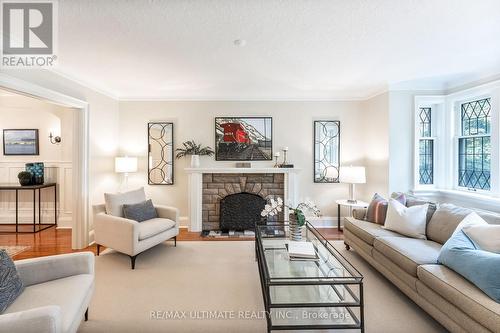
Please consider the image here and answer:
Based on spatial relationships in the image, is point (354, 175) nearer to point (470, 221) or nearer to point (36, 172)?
point (470, 221)

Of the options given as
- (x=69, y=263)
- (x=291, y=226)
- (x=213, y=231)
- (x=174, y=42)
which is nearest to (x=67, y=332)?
(x=69, y=263)

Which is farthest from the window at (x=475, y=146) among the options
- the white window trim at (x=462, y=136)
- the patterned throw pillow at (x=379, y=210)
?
the patterned throw pillow at (x=379, y=210)

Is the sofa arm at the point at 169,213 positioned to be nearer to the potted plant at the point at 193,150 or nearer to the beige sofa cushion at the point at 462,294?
the potted plant at the point at 193,150

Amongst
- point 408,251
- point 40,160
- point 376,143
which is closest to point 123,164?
point 40,160

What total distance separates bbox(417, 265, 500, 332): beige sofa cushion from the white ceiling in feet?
6.99

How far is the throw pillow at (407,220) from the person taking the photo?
260 centimetres

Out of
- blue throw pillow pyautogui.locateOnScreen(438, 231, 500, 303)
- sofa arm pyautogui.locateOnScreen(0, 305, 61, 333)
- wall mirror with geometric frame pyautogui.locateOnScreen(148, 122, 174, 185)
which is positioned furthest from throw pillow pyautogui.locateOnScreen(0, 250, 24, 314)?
blue throw pillow pyautogui.locateOnScreen(438, 231, 500, 303)

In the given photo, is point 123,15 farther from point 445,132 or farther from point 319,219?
point 445,132

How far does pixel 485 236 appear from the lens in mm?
1855

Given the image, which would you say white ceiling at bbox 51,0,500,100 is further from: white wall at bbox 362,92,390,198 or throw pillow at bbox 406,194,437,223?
throw pillow at bbox 406,194,437,223

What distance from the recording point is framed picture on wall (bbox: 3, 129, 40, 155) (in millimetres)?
4469

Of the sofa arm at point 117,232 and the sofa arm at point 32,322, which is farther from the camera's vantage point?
the sofa arm at point 117,232

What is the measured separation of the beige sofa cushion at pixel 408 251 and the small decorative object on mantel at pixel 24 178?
5.65 meters

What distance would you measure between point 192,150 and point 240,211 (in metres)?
1.46
